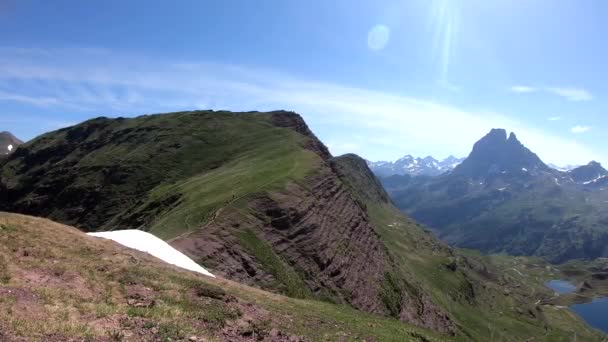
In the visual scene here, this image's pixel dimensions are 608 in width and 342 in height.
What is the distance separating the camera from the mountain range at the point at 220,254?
75.1 feet

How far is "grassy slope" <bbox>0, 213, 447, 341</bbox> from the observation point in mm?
19391

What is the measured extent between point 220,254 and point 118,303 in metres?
30.1

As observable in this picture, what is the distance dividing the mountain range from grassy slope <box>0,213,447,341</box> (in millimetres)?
113

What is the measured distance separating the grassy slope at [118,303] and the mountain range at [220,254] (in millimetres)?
113

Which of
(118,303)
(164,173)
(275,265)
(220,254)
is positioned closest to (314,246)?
(275,265)

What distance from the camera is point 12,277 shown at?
22.2 meters

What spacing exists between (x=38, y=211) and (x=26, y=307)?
150079 millimetres

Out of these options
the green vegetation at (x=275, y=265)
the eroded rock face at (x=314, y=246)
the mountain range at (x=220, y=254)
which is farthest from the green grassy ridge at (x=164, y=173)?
the green vegetation at (x=275, y=265)

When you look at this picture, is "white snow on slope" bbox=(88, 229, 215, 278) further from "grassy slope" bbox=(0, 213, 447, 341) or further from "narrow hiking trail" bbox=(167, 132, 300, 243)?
"grassy slope" bbox=(0, 213, 447, 341)

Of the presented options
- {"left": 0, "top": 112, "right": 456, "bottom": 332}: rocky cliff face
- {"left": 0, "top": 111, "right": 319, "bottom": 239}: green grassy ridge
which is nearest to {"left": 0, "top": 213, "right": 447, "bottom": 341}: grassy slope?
{"left": 0, "top": 112, "right": 456, "bottom": 332}: rocky cliff face

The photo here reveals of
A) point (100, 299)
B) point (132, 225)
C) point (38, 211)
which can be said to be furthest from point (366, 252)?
point (38, 211)

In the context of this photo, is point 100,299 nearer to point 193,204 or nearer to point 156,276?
point 156,276

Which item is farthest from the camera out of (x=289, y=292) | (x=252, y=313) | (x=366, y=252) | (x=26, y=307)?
(x=366, y=252)

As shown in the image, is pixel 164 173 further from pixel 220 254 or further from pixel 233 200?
pixel 220 254
